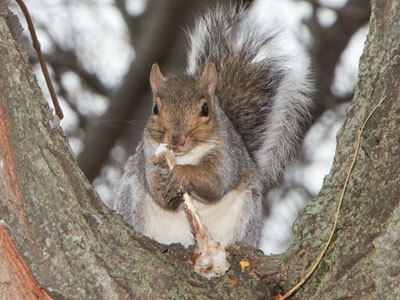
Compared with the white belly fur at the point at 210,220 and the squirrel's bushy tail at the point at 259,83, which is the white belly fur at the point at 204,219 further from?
the squirrel's bushy tail at the point at 259,83

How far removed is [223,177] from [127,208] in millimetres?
451

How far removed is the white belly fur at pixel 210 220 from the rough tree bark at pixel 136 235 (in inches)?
31.3

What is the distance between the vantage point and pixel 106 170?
12.5 feet

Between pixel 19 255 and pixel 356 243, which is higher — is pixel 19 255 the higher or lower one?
the lower one

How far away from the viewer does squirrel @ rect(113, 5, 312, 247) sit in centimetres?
227

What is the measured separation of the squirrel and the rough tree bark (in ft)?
2.21

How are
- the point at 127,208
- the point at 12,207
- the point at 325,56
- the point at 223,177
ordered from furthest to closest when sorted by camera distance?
the point at 325,56 → the point at 127,208 → the point at 223,177 → the point at 12,207

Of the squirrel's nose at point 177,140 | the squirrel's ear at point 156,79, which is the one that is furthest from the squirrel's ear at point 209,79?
the squirrel's nose at point 177,140

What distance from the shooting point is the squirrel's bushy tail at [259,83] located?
278 cm

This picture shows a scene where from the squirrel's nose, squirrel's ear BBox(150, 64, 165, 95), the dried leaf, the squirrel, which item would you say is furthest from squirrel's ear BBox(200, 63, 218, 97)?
the dried leaf

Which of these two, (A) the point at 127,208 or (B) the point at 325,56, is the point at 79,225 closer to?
(A) the point at 127,208

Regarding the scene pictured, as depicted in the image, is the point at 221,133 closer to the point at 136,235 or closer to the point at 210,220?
the point at 210,220

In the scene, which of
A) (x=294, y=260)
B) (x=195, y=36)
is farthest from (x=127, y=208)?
(x=294, y=260)

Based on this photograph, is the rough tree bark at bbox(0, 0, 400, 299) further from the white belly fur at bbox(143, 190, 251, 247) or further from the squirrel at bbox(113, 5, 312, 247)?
the white belly fur at bbox(143, 190, 251, 247)
